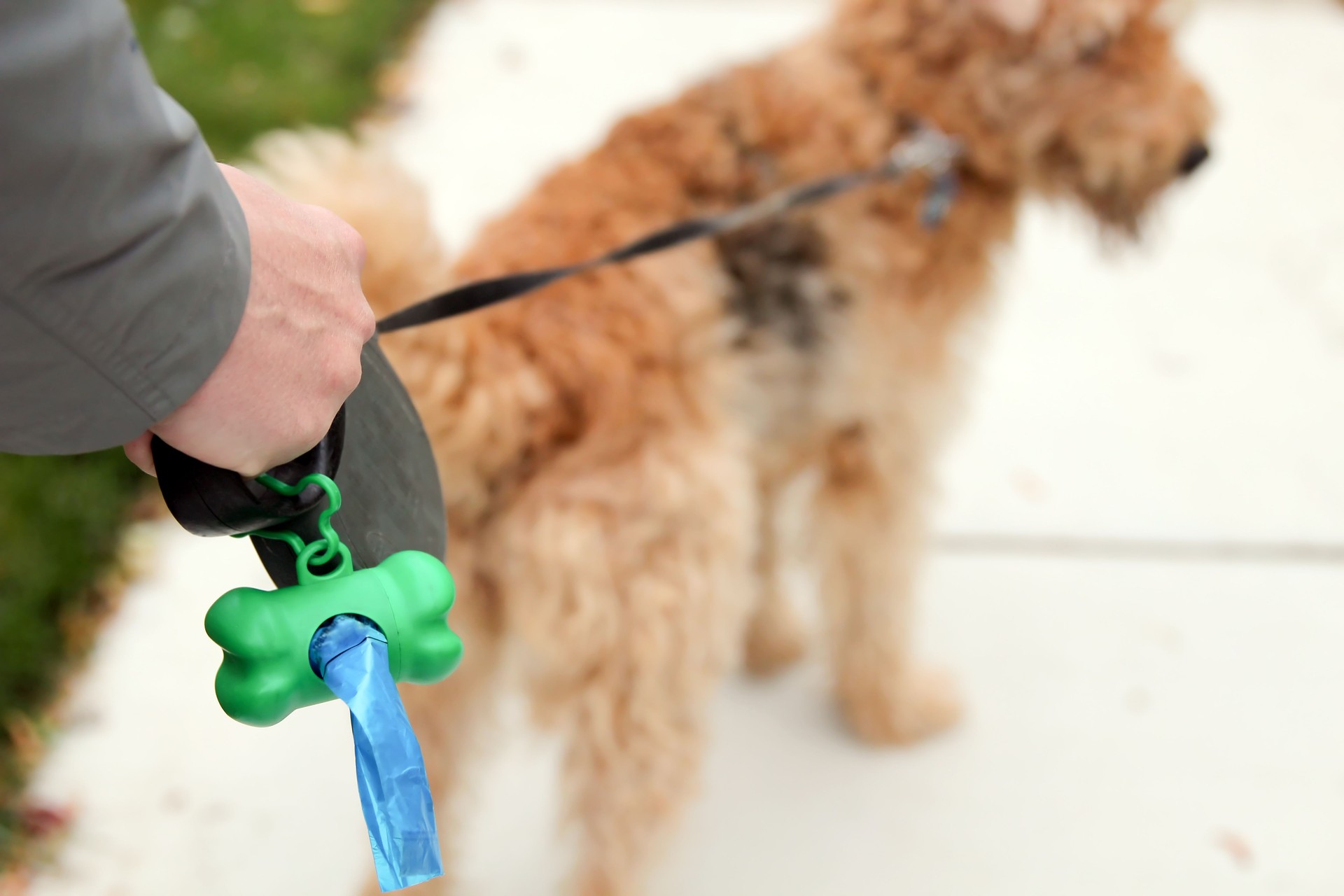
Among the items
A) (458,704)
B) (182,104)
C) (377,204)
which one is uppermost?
(377,204)

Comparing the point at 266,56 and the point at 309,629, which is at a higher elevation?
the point at 309,629

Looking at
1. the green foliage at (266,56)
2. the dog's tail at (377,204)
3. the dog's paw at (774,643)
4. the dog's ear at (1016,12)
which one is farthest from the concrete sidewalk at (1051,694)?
the dog's tail at (377,204)

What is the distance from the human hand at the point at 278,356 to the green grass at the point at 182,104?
1827 mm

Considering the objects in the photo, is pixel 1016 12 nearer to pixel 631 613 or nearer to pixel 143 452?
pixel 631 613

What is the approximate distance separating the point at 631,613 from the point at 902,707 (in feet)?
3.45

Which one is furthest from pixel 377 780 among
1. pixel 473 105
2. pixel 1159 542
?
pixel 473 105

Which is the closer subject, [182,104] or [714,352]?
[714,352]

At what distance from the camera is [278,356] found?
33.9 inches

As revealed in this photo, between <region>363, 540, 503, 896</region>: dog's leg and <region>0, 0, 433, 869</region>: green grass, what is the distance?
98 centimetres

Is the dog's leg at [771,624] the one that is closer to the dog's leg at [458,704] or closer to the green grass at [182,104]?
the dog's leg at [458,704]

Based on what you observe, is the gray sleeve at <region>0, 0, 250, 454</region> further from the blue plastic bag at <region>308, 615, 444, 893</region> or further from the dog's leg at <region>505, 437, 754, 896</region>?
the dog's leg at <region>505, 437, 754, 896</region>

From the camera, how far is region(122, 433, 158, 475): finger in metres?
0.92

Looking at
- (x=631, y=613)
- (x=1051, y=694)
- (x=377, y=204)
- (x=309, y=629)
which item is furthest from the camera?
(x=1051, y=694)

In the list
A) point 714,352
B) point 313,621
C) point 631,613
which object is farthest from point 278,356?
point 714,352
